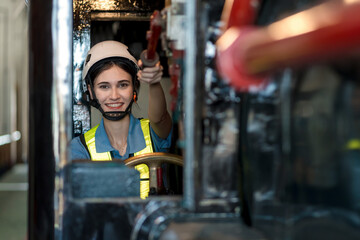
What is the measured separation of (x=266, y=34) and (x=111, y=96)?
141cm

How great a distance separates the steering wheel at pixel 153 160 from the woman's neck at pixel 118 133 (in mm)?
466

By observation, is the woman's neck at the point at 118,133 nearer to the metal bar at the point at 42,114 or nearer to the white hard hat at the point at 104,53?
the white hard hat at the point at 104,53

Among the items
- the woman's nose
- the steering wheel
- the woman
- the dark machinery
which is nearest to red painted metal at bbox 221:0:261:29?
the dark machinery

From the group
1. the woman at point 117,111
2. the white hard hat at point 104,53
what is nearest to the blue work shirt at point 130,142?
the woman at point 117,111

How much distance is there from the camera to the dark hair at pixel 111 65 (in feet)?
5.60

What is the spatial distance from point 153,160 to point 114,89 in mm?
543

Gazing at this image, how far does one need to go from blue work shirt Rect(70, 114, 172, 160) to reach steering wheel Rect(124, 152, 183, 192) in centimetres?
39

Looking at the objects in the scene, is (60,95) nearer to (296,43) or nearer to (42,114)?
(42,114)

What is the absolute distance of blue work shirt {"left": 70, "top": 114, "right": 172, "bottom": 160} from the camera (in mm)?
1675

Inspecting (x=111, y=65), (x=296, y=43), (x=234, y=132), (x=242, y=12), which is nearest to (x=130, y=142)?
(x=111, y=65)

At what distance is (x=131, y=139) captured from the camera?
183cm

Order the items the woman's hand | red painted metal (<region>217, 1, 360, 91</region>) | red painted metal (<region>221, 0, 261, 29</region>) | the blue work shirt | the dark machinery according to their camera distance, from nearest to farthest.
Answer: red painted metal (<region>217, 1, 360, 91</region>)
the dark machinery
red painted metal (<region>221, 0, 261, 29</region>)
the woman's hand
the blue work shirt

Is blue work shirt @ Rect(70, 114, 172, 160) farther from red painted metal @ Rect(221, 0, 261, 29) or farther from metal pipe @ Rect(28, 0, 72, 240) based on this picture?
red painted metal @ Rect(221, 0, 261, 29)

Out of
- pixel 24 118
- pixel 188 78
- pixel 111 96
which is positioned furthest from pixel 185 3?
pixel 24 118
